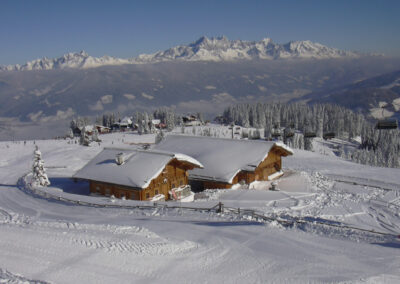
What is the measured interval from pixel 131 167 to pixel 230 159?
1153 centimetres

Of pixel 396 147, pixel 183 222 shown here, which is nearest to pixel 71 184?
pixel 183 222

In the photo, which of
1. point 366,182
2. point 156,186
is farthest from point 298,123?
point 156,186

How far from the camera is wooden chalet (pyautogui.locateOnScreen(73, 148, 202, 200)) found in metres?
29.2

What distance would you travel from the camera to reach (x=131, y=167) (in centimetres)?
3055

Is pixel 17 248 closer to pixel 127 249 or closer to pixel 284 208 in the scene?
pixel 127 249

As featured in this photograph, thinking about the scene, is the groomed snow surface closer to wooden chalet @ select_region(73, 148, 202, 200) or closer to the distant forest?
wooden chalet @ select_region(73, 148, 202, 200)

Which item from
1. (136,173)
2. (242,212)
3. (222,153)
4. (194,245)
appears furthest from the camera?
(222,153)

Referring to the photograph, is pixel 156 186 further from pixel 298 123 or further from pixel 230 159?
pixel 298 123

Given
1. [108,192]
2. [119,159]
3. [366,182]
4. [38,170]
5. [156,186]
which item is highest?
[119,159]

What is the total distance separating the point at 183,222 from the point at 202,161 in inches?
674

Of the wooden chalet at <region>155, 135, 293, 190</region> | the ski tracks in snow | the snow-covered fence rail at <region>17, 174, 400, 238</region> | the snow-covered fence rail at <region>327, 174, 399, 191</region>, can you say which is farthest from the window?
the snow-covered fence rail at <region>327, 174, 399, 191</region>

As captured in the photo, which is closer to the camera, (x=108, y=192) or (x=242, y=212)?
(x=242, y=212)

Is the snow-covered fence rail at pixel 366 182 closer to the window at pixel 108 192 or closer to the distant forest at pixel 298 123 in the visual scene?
the window at pixel 108 192

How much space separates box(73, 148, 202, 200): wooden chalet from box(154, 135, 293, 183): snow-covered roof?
2820 mm
